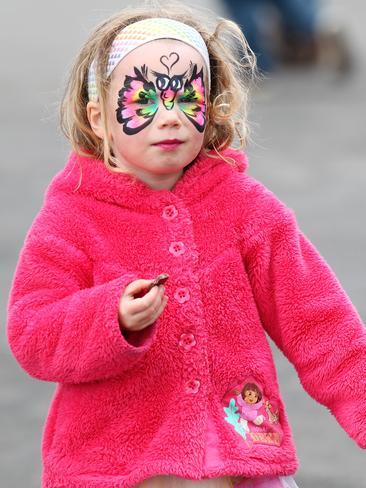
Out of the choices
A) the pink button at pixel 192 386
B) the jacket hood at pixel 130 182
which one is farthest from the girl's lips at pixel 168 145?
the pink button at pixel 192 386

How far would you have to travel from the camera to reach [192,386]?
3.01 meters

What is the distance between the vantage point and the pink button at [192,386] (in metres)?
3.01

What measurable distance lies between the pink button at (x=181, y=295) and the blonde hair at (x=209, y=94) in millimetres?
351

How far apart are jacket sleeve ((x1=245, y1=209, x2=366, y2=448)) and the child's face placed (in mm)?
274

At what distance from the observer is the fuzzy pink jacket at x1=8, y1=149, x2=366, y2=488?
2951 millimetres

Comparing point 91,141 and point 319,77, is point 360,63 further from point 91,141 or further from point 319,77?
point 91,141

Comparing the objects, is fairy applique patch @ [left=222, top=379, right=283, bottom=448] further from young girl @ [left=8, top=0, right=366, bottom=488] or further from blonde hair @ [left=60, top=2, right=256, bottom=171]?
blonde hair @ [left=60, top=2, right=256, bottom=171]

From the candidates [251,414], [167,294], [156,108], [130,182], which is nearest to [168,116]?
[156,108]

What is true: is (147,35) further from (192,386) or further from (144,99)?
(192,386)

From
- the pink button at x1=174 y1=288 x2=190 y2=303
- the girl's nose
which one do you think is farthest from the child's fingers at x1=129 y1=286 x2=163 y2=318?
the girl's nose

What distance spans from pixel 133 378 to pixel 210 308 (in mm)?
229

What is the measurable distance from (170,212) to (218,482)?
0.61m

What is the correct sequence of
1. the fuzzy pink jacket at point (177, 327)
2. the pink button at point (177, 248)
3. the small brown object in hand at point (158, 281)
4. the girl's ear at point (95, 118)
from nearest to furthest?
the small brown object in hand at point (158, 281) → the fuzzy pink jacket at point (177, 327) → the pink button at point (177, 248) → the girl's ear at point (95, 118)

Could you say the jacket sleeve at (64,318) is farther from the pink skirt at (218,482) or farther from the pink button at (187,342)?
the pink skirt at (218,482)
